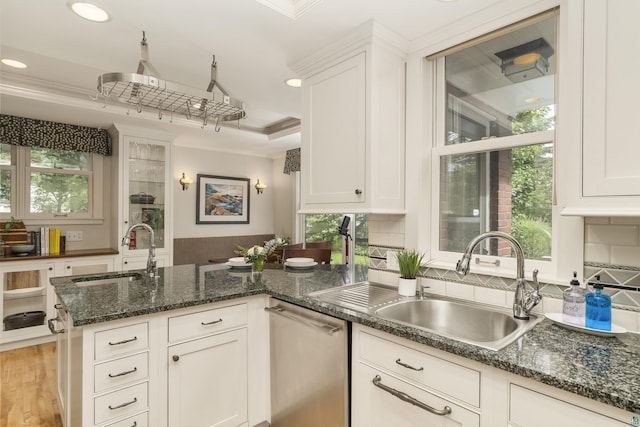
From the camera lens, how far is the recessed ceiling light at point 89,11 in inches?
66.9

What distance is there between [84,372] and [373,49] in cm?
205

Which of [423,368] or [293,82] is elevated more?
[293,82]

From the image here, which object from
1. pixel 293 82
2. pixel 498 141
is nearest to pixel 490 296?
pixel 498 141

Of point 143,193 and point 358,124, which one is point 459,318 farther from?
point 143,193

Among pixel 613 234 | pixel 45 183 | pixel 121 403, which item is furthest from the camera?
pixel 45 183

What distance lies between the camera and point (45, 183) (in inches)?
157

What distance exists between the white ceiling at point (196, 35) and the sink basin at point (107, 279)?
145cm

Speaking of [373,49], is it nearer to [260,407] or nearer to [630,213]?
[630,213]

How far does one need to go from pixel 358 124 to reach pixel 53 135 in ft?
12.2

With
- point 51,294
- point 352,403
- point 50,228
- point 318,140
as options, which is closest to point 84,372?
point 352,403

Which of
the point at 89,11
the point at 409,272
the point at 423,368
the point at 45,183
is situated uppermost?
the point at 89,11

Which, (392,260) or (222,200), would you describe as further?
(222,200)

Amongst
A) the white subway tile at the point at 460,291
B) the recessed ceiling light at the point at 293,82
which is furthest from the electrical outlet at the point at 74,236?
the white subway tile at the point at 460,291

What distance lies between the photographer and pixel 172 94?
175 centimetres
